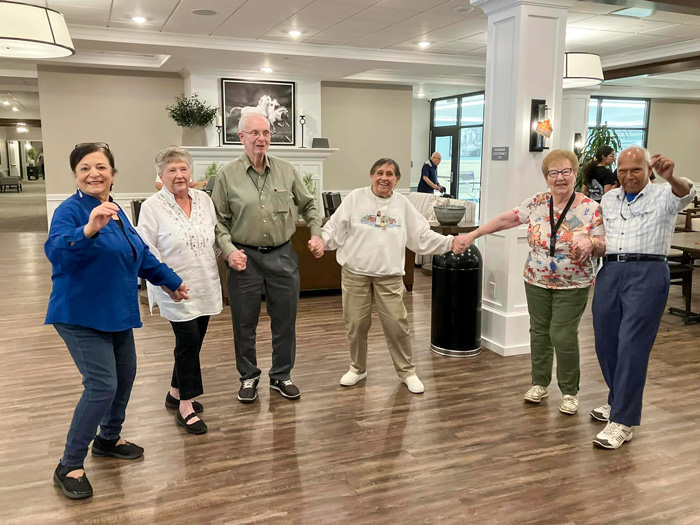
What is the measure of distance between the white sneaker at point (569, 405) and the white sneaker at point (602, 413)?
0.34ft

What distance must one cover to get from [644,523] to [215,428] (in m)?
2.13

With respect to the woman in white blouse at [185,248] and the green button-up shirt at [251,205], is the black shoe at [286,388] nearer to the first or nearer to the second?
the woman in white blouse at [185,248]

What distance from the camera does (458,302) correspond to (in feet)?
15.1

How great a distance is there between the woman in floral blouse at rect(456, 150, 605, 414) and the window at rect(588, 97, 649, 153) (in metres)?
11.3

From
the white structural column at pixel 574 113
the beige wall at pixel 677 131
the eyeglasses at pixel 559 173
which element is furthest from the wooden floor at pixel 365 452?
the beige wall at pixel 677 131

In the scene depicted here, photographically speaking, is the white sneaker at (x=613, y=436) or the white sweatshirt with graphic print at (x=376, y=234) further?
the white sweatshirt with graphic print at (x=376, y=234)

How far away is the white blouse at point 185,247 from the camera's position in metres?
3.04

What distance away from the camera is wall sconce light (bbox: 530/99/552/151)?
4441 mm

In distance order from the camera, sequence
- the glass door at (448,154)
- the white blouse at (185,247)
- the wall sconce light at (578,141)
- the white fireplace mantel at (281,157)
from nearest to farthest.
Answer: the white blouse at (185,247), the white fireplace mantel at (281,157), the wall sconce light at (578,141), the glass door at (448,154)

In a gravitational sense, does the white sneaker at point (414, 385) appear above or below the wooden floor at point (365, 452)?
above

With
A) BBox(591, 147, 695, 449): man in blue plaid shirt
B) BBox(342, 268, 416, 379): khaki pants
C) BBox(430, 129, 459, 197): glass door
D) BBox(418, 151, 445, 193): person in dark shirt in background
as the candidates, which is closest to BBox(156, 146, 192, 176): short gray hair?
BBox(342, 268, 416, 379): khaki pants

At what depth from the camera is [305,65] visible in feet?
30.5

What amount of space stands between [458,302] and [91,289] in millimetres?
2808

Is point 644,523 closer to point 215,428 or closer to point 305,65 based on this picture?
point 215,428
